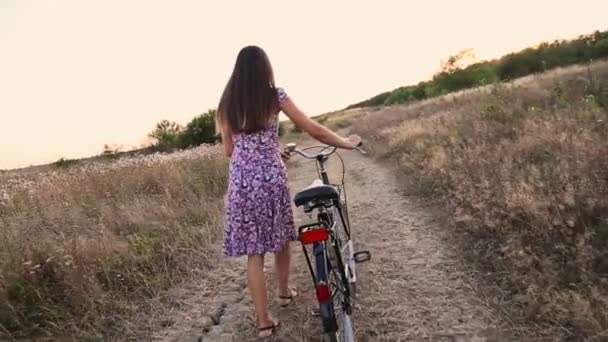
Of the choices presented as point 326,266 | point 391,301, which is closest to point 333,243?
point 326,266

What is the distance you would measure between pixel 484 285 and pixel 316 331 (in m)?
1.61

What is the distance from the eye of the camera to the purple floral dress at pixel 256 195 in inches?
141

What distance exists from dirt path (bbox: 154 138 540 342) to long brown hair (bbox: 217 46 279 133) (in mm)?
1768

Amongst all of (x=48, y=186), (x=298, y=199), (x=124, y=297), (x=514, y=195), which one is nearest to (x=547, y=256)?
(x=514, y=195)

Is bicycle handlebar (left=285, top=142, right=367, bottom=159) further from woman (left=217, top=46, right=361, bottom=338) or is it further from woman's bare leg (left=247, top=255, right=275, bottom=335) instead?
woman's bare leg (left=247, top=255, right=275, bottom=335)

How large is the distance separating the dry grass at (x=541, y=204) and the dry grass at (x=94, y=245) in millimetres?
3377

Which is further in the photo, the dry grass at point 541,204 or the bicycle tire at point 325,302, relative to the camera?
the dry grass at point 541,204

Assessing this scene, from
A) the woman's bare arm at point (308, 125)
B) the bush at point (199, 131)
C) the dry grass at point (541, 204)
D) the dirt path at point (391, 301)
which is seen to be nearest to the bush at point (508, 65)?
the bush at point (199, 131)

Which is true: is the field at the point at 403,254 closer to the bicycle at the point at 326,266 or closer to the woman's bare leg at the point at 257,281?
the woman's bare leg at the point at 257,281

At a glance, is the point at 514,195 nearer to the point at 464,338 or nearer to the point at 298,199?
the point at 464,338

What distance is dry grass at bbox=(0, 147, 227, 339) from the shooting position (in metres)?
4.21

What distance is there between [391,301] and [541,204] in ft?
5.85

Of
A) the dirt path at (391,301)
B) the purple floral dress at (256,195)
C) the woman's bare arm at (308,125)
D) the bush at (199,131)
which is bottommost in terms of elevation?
the dirt path at (391,301)

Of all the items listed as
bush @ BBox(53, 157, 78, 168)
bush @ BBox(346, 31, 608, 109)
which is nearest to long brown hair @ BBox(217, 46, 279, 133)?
bush @ BBox(53, 157, 78, 168)
